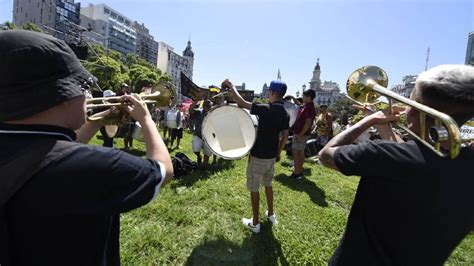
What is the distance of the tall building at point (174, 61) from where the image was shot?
127 m

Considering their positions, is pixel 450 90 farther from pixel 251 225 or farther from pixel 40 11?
pixel 40 11

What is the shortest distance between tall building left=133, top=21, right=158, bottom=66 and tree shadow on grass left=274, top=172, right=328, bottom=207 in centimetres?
12303

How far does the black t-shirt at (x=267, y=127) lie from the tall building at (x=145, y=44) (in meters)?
125

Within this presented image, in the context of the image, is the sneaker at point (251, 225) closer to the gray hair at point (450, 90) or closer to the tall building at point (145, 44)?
the gray hair at point (450, 90)

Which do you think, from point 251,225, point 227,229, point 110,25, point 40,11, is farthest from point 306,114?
point 110,25

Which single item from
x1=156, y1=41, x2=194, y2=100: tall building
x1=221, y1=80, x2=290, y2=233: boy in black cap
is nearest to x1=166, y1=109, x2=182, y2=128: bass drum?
x1=221, y1=80, x2=290, y2=233: boy in black cap

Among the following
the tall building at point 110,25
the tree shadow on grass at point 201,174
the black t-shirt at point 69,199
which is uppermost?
the tall building at point 110,25

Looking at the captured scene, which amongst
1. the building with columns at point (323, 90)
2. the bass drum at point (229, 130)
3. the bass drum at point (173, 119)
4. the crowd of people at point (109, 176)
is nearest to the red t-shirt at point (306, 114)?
the bass drum at point (229, 130)

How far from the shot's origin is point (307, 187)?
22.1ft

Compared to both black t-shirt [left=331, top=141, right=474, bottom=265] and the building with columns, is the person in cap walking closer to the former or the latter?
black t-shirt [left=331, top=141, right=474, bottom=265]

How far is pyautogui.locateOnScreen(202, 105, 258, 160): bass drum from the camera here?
4.56m

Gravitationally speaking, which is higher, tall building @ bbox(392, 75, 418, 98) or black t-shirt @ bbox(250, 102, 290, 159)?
tall building @ bbox(392, 75, 418, 98)

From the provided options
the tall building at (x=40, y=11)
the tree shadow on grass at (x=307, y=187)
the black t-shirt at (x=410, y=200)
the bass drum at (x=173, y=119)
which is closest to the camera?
the black t-shirt at (x=410, y=200)

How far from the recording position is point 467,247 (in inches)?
177
